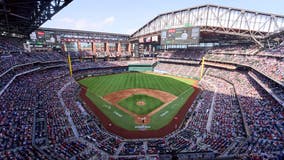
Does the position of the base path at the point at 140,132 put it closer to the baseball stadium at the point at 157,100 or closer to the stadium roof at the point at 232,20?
the baseball stadium at the point at 157,100

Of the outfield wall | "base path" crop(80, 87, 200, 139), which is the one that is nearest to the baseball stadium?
"base path" crop(80, 87, 200, 139)

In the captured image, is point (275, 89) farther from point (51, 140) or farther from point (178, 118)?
point (51, 140)

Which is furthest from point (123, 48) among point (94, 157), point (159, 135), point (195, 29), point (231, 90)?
point (94, 157)

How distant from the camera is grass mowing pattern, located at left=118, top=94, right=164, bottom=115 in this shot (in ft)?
92.9

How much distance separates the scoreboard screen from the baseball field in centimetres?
1472

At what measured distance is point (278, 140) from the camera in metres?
15.5

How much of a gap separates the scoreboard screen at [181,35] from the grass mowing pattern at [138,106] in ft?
82.3

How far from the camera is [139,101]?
32.5 m

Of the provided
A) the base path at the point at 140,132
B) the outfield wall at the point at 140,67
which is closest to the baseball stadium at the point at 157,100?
the base path at the point at 140,132

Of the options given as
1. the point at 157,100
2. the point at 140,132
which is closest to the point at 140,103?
the point at 157,100

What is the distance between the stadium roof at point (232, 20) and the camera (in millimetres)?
41469

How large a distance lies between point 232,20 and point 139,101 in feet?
124

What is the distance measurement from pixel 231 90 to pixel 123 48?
57029 millimetres

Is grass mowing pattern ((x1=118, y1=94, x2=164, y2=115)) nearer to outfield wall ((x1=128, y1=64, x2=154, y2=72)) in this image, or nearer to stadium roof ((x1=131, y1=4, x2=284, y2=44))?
stadium roof ((x1=131, y1=4, x2=284, y2=44))
